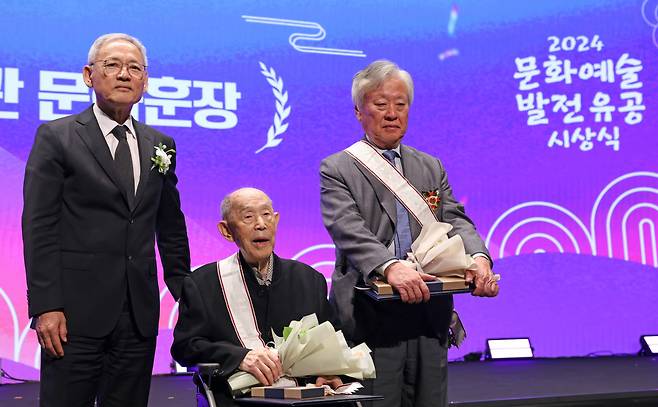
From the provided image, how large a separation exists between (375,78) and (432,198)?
42 cm

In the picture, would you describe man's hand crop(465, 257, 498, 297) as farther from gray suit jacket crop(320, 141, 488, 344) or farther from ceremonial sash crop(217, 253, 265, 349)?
ceremonial sash crop(217, 253, 265, 349)

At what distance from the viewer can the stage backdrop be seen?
4.31m

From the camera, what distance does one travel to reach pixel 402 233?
257cm

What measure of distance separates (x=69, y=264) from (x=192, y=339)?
424 millimetres

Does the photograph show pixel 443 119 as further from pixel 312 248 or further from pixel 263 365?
pixel 263 365

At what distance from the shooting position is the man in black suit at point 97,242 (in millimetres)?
2248

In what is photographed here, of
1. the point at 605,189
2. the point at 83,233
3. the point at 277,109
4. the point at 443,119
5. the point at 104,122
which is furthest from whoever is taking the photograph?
the point at 605,189

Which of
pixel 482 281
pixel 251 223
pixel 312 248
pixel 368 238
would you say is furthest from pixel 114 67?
pixel 312 248

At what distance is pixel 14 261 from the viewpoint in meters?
4.21

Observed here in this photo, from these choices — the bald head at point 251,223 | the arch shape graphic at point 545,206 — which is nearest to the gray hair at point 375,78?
the bald head at point 251,223

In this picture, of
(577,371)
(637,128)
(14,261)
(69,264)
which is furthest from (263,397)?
(637,128)

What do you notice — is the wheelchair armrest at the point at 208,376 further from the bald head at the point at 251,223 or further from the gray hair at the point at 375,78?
the gray hair at the point at 375,78

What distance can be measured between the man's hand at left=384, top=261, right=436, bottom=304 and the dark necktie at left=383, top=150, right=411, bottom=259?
0.19 m

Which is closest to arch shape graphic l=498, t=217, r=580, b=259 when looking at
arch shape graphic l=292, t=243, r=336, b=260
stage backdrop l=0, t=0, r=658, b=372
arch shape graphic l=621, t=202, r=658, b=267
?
stage backdrop l=0, t=0, r=658, b=372
